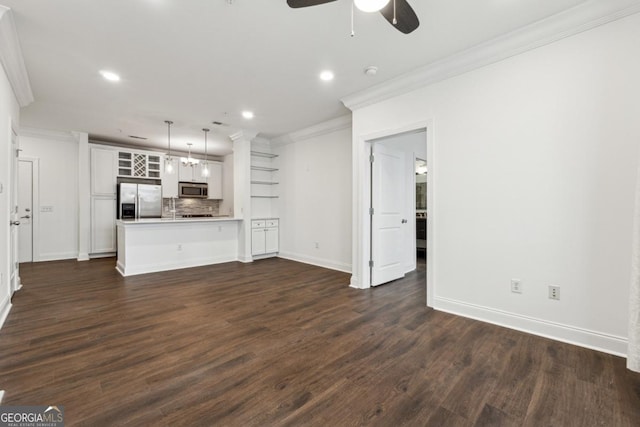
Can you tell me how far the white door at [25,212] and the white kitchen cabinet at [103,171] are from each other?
1.04 metres

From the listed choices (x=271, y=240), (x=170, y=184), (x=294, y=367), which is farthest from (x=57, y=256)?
(x=294, y=367)

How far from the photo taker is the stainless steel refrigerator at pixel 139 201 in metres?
6.43

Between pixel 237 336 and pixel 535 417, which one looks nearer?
pixel 535 417

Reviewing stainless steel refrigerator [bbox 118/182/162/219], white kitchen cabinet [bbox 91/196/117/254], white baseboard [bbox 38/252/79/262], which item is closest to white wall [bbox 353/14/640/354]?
stainless steel refrigerator [bbox 118/182/162/219]

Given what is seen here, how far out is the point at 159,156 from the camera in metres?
7.18

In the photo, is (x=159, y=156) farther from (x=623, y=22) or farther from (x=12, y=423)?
(x=623, y=22)

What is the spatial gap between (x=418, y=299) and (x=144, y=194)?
6599 millimetres

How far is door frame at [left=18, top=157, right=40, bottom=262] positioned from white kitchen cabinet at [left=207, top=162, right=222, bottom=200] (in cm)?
348

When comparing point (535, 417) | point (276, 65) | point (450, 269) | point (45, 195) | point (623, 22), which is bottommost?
point (535, 417)

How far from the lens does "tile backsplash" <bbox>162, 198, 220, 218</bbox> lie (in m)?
7.62

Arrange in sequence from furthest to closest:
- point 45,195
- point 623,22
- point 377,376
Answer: point 45,195, point 623,22, point 377,376

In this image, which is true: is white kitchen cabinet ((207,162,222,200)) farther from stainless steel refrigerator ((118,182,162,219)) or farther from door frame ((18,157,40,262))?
door frame ((18,157,40,262))

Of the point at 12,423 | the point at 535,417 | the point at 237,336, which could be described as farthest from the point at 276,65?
the point at 535,417

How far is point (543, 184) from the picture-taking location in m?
2.49
